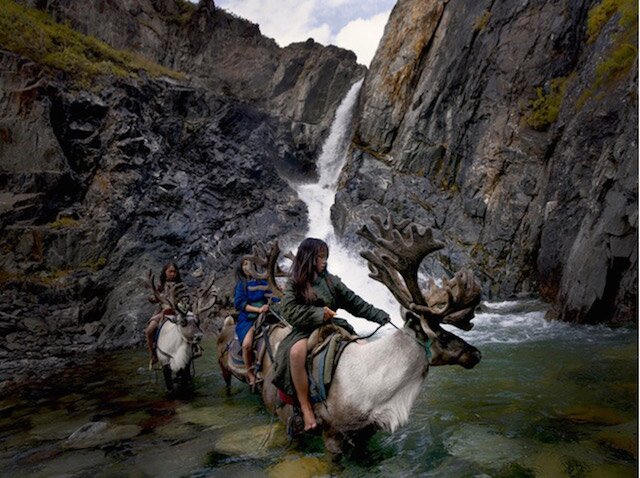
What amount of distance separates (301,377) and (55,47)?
1223 inches

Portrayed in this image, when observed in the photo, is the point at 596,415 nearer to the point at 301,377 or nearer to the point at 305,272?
the point at 301,377

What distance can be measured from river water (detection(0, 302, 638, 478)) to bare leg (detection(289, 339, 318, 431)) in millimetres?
548

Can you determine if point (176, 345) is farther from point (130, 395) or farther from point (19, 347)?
point (19, 347)

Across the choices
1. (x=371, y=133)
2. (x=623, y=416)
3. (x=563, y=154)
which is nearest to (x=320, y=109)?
(x=371, y=133)

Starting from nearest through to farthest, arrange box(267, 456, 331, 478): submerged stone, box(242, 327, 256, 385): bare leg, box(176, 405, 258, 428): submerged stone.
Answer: box(267, 456, 331, 478): submerged stone → box(176, 405, 258, 428): submerged stone → box(242, 327, 256, 385): bare leg

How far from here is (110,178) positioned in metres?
22.8

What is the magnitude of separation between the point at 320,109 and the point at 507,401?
110 ft

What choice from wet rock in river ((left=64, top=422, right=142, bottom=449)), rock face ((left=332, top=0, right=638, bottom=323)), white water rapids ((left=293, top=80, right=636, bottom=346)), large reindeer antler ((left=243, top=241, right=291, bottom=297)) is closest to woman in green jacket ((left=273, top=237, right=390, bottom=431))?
large reindeer antler ((left=243, top=241, right=291, bottom=297))

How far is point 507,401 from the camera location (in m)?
5.97

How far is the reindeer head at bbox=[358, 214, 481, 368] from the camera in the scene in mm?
3910

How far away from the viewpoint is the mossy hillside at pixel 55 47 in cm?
2435

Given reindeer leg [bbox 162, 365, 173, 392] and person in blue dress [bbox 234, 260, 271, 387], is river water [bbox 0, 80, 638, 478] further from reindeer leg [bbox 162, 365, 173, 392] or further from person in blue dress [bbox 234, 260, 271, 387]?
person in blue dress [bbox 234, 260, 271, 387]

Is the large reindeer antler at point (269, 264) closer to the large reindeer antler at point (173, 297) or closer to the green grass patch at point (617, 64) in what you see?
the large reindeer antler at point (173, 297)

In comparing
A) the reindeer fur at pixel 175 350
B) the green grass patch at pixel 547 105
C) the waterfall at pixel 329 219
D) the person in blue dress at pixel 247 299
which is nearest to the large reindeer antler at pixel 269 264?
the person in blue dress at pixel 247 299
